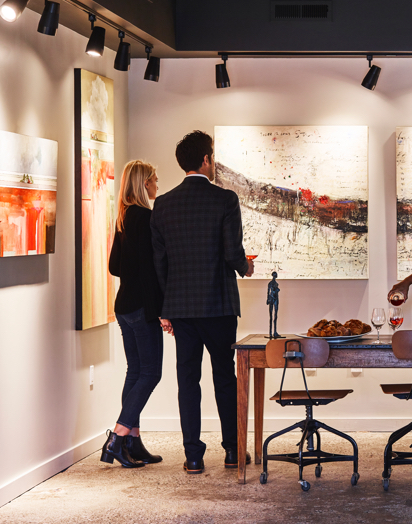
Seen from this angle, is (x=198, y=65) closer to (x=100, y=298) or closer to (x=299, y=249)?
(x=299, y=249)

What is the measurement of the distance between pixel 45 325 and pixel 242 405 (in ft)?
3.96

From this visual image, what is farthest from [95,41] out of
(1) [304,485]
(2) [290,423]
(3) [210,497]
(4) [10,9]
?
(2) [290,423]

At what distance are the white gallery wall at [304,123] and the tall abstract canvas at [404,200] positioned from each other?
0.18 ft

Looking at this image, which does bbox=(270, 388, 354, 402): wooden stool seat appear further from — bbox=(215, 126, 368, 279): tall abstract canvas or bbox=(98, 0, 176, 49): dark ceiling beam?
bbox=(98, 0, 176, 49): dark ceiling beam

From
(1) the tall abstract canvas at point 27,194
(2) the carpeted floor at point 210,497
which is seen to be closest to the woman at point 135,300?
(2) the carpeted floor at point 210,497

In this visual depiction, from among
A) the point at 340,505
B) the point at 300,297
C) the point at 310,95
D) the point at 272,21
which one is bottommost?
the point at 340,505

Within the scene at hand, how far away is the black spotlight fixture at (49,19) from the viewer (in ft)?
10.9

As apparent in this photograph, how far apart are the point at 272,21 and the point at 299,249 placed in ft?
5.36

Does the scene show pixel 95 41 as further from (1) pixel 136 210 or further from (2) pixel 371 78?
(2) pixel 371 78

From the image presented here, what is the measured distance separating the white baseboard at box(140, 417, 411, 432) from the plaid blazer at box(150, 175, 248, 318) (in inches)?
56.9

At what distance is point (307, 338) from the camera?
3.36 m

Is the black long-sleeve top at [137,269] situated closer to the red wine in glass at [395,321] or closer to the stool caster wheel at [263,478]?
the stool caster wheel at [263,478]

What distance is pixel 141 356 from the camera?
12.6 ft

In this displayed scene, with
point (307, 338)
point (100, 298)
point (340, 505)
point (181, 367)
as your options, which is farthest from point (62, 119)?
point (340, 505)
